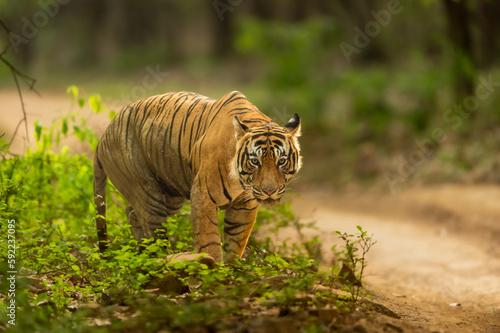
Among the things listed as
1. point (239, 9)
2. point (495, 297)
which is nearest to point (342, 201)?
point (495, 297)

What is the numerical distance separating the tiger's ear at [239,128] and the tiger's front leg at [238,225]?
76 centimetres

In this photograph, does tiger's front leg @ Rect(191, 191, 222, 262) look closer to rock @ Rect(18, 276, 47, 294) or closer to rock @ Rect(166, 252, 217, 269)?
rock @ Rect(166, 252, 217, 269)

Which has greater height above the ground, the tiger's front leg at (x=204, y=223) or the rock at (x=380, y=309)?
the tiger's front leg at (x=204, y=223)

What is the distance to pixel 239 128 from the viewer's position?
16.3ft

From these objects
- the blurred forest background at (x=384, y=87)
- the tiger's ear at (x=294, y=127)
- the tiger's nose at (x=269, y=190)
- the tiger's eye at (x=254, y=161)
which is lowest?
the tiger's nose at (x=269, y=190)

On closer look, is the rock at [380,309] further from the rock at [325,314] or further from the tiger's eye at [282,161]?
the tiger's eye at [282,161]

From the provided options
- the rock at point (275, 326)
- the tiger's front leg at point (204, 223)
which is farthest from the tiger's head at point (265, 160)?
the rock at point (275, 326)

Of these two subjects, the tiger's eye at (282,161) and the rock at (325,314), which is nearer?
the rock at (325,314)

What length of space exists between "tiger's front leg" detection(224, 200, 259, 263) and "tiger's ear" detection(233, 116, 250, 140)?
756 millimetres

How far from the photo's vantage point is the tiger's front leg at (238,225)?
555 centimetres

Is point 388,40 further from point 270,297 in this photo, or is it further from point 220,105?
point 270,297

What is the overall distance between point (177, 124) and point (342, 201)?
27.0ft

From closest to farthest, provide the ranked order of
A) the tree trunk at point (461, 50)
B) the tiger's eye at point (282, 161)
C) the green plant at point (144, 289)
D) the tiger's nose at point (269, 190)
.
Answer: the green plant at point (144, 289) < the tiger's nose at point (269, 190) < the tiger's eye at point (282, 161) < the tree trunk at point (461, 50)

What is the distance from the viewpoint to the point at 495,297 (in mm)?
6676
